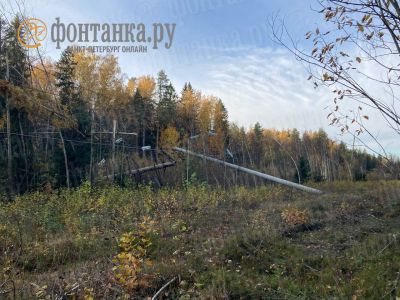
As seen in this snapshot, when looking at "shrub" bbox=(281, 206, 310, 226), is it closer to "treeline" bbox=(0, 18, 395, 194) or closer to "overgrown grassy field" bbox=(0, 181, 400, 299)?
"overgrown grassy field" bbox=(0, 181, 400, 299)

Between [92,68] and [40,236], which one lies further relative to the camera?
[92,68]

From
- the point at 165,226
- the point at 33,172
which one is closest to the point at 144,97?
the point at 33,172

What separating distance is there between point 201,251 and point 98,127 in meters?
23.0

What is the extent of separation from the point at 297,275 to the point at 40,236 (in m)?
6.05

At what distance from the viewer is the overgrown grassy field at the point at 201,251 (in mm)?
4383

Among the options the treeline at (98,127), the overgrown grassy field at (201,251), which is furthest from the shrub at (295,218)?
the treeline at (98,127)

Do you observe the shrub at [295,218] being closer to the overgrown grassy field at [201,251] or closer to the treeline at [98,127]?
the overgrown grassy field at [201,251]

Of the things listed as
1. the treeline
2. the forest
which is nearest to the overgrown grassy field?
the forest

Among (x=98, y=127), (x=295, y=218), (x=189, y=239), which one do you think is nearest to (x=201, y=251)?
(x=189, y=239)

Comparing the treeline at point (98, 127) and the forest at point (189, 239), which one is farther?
the treeline at point (98, 127)

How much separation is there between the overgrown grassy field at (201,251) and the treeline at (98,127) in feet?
6.43

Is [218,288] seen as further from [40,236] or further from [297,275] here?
[40,236]

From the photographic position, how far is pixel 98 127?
2734cm

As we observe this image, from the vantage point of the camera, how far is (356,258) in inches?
221
